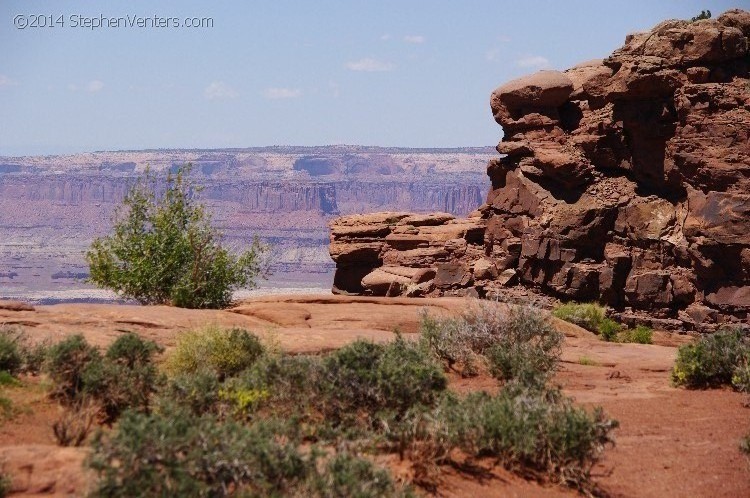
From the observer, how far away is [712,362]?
16.1 m

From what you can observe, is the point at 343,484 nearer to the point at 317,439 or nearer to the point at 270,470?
the point at 270,470

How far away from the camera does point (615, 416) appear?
1370 cm

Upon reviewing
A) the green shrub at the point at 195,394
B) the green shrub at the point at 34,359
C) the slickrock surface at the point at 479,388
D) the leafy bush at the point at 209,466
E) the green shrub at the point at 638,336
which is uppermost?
the leafy bush at the point at 209,466

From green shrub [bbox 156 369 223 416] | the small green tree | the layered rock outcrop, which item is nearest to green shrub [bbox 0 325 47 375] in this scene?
green shrub [bbox 156 369 223 416]

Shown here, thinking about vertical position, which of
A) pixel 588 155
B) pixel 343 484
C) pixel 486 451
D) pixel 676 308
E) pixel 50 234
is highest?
pixel 588 155

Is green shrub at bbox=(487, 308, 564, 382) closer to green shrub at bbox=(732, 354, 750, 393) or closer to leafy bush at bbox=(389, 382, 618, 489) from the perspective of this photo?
green shrub at bbox=(732, 354, 750, 393)

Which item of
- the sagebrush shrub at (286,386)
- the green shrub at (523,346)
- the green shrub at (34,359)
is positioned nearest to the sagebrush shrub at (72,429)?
the sagebrush shrub at (286,386)

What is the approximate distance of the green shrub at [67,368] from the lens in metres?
11.7

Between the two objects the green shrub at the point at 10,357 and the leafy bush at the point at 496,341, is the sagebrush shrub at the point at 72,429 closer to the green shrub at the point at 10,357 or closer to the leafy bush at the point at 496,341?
the green shrub at the point at 10,357

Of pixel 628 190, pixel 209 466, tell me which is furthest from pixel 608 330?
pixel 209 466

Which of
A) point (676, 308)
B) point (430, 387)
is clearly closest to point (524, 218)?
point (676, 308)

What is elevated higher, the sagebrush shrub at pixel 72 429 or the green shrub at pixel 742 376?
the sagebrush shrub at pixel 72 429

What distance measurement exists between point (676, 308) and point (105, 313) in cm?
2100

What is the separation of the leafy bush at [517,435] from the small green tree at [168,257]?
47.1 feet
